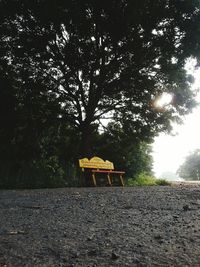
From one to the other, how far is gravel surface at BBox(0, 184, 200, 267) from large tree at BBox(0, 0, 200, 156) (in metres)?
11.0

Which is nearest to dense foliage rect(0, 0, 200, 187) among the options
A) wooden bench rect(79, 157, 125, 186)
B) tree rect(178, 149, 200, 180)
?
wooden bench rect(79, 157, 125, 186)

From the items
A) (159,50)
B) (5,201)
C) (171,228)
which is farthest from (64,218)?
(159,50)

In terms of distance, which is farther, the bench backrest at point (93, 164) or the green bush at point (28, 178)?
the bench backrest at point (93, 164)

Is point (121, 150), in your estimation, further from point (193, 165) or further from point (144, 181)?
point (193, 165)

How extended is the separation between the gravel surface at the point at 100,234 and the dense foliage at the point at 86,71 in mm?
8905

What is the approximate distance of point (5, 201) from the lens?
8.21m

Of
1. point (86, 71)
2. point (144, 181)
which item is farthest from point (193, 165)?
point (86, 71)

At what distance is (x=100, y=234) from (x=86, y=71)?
15.2 meters

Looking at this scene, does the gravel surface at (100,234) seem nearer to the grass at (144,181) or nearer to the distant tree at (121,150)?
the grass at (144,181)

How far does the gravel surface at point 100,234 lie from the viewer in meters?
3.89

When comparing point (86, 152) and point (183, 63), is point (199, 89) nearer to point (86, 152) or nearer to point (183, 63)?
point (183, 63)

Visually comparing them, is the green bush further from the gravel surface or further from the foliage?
the gravel surface

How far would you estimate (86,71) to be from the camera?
1931 cm

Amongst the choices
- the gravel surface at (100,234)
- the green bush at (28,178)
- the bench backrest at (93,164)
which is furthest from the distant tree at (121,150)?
the gravel surface at (100,234)
